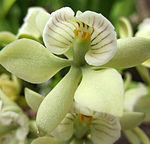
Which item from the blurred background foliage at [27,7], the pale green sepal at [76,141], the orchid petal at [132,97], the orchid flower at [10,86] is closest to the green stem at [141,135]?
the orchid petal at [132,97]

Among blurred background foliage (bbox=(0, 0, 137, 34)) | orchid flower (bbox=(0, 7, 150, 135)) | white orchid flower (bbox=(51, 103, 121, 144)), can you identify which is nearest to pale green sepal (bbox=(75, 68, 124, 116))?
orchid flower (bbox=(0, 7, 150, 135))

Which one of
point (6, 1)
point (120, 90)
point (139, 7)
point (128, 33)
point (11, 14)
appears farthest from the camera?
point (139, 7)

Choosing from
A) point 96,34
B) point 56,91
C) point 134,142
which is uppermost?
point 96,34


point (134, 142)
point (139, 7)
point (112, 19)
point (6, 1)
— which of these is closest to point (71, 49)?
point (134, 142)

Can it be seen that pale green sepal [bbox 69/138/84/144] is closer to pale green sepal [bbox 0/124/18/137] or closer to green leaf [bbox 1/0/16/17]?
pale green sepal [bbox 0/124/18/137]

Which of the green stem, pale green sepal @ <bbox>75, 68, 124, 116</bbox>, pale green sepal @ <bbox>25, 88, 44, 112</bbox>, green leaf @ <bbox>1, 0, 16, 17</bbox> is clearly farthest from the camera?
green leaf @ <bbox>1, 0, 16, 17</bbox>

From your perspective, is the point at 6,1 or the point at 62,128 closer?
the point at 62,128

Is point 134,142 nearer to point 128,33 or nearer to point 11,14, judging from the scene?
point 128,33
